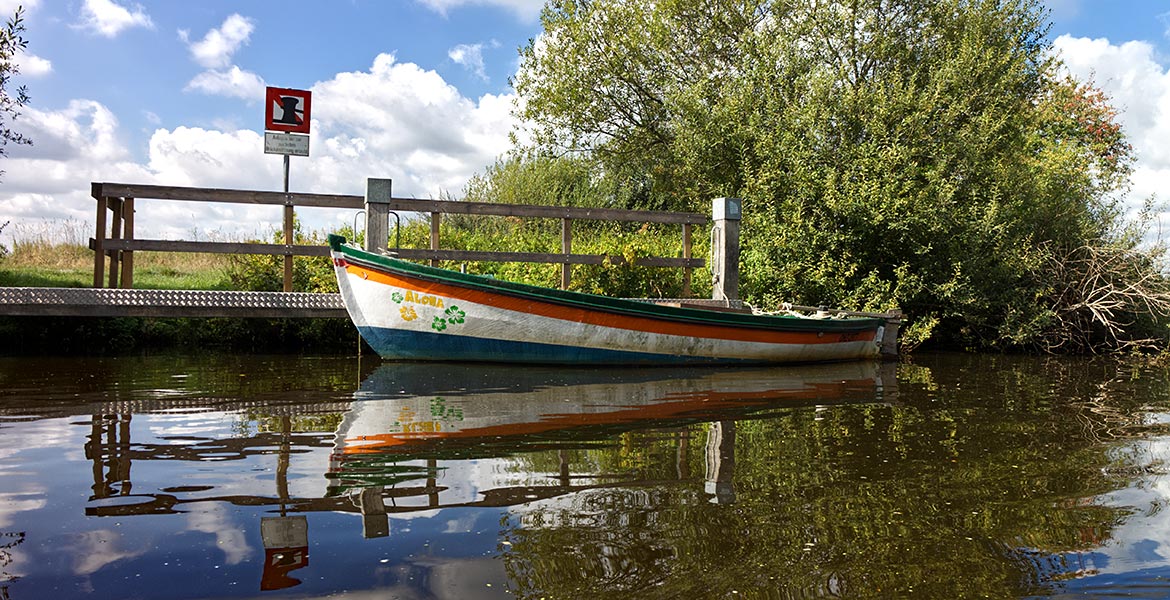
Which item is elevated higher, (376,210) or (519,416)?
(376,210)

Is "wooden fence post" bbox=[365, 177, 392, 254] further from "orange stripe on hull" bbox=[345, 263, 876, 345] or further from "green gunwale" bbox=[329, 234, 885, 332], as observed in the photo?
"orange stripe on hull" bbox=[345, 263, 876, 345]

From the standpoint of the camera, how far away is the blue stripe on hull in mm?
9828

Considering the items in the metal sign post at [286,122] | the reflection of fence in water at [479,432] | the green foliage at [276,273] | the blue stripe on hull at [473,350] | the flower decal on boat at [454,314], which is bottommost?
the reflection of fence in water at [479,432]

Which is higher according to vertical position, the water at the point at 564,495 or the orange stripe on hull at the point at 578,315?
the orange stripe on hull at the point at 578,315

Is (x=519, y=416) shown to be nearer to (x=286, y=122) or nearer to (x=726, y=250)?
(x=726, y=250)

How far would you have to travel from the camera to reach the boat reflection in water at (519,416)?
426 cm

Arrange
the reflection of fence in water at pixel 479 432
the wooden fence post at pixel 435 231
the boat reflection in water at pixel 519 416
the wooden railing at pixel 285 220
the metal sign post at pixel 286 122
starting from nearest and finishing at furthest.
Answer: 1. the reflection of fence in water at pixel 479 432
2. the boat reflection in water at pixel 519 416
3. the wooden railing at pixel 285 220
4. the wooden fence post at pixel 435 231
5. the metal sign post at pixel 286 122

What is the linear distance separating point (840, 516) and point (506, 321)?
6.23m

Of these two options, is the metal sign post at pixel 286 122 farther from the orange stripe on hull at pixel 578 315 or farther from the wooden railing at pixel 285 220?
the orange stripe on hull at pixel 578 315

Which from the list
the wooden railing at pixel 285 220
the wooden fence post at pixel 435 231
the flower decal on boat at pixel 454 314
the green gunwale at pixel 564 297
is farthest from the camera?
the wooden fence post at pixel 435 231

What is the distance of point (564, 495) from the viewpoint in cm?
411

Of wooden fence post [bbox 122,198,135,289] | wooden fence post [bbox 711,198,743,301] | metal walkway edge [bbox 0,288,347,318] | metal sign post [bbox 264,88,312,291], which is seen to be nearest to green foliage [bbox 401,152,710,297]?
wooden fence post [bbox 711,198,743,301]

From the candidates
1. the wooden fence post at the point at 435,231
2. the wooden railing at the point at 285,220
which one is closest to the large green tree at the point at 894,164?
the wooden railing at the point at 285,220

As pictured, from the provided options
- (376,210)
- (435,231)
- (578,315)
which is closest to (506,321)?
(578,315)
